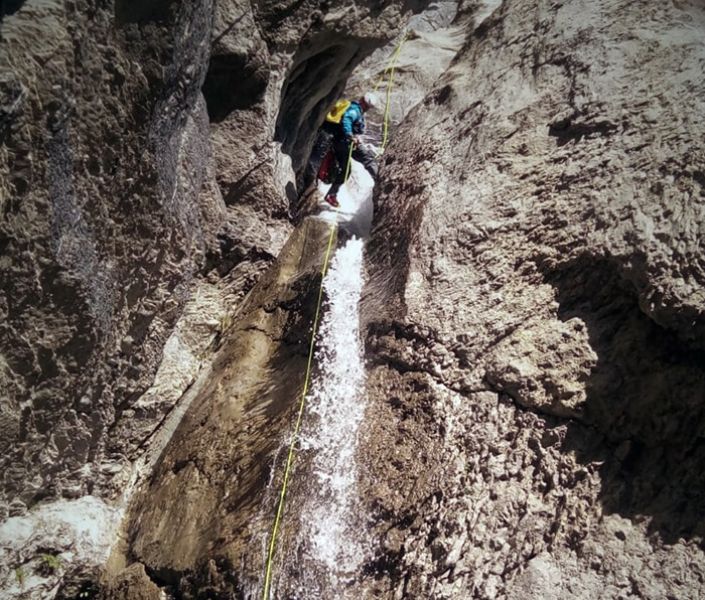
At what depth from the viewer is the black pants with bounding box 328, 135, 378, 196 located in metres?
7.49

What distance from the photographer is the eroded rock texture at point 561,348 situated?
138 inches

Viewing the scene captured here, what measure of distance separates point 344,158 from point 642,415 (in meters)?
5.01

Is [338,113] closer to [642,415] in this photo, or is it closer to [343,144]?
[343,144]

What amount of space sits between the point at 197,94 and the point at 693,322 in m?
4.28

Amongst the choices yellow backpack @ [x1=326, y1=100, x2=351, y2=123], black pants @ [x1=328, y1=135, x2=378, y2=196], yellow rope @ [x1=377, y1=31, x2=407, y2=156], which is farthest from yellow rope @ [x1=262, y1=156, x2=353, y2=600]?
yellow rope @ [x1=377, y1=31, x2=407, y2=156]

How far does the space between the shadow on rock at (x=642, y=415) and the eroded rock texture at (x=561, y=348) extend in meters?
0.01

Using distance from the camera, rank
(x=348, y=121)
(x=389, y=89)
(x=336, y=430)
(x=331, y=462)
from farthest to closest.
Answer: (x=389, y=89) < (x=348, y=121) < (x=336, y=430) < (x=331, y=462)

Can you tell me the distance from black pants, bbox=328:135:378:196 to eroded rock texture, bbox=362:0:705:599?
248 centimetres

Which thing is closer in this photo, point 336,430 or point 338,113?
point 336,430

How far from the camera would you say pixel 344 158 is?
297 inches

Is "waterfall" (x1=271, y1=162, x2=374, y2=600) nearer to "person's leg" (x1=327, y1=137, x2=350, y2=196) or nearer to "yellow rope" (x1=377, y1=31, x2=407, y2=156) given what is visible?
"person's leg" (x1=327, y1=137, x2=350, y2=196)

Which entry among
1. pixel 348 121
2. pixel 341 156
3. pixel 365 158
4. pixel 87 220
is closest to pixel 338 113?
pixel 348 121

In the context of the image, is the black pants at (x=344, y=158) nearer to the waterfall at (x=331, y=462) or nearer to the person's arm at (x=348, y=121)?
the person's arm at (x=348, y=121)

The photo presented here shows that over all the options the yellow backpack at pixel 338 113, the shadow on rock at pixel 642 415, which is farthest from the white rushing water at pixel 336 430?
the yellow backpack at pixel 338 113
